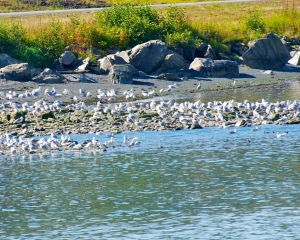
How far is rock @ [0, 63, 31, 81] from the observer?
30344mm

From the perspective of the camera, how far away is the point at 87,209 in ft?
48.6

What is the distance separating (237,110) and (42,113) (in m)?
5.96

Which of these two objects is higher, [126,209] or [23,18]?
[23,18]

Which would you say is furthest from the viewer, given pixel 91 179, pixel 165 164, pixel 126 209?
pixel 165 164

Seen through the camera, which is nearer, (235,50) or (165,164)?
(165,164)

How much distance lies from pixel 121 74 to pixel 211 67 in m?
4.53

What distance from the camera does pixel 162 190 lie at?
16.1 m

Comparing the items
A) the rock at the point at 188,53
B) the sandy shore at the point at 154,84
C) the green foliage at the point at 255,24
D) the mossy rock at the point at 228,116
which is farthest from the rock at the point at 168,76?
the green foliage at the point at 255,24

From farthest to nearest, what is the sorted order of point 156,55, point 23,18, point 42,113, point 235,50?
point 23,18 < point 235,50 < point 156,55 < point 42,113

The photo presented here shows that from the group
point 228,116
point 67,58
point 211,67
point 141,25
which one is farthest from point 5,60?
point 228,116

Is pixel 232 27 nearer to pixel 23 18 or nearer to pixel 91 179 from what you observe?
pixel 23 18

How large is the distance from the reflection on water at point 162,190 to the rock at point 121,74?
9.94 m

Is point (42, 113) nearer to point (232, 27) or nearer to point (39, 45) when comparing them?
point (39, 45)

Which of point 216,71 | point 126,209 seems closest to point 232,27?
point 216,71
